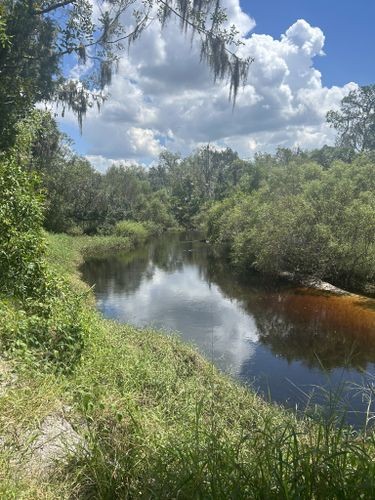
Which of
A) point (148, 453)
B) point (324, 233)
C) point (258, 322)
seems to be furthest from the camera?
point (324, 233)

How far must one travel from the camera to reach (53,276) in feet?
25.7

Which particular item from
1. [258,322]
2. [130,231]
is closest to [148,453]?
[258,322]

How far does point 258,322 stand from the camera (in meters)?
16.5

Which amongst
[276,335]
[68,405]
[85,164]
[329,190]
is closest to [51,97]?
[276,335]

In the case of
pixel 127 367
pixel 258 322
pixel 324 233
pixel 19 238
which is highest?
pixel 19 238

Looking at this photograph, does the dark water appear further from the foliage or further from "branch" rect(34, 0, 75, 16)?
"branch" rect(34, 0, 75, 16)

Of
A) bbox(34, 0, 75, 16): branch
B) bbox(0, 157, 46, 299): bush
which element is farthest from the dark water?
bbox(34, 0, 75, 16): branch

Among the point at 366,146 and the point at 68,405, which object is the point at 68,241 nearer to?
the point at 68,405

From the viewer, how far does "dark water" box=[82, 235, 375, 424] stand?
1118 centimetres

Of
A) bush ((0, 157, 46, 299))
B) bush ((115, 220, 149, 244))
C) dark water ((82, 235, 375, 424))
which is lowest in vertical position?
dark water ((82, 235, 375, 424))

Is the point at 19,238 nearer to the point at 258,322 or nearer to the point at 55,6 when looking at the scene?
the point at 55,6

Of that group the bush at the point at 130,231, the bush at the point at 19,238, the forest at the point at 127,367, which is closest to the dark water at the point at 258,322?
the forest at the point at 127,367

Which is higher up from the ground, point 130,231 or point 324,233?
point 324,233

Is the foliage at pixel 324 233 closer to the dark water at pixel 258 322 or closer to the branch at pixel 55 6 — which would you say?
the dark water at pixel 258 322
